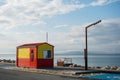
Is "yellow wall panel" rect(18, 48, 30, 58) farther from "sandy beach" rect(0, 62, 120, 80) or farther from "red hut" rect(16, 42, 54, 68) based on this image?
"sandy beach" rect(0, 62, 120, 80)

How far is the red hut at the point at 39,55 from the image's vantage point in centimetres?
4169

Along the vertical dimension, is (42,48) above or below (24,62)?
above

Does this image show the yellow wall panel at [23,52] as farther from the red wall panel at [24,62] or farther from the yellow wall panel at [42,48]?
the yellow wall panel at [42,48]

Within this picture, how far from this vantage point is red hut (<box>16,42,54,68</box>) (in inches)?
1641

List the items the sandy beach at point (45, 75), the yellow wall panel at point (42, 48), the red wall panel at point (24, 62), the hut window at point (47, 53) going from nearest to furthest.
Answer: the sandy beach at point (45, 75), the yellow wall panel at point (42, 48), the hut window at point (47, 53), the red wall panel at point (24, 62)

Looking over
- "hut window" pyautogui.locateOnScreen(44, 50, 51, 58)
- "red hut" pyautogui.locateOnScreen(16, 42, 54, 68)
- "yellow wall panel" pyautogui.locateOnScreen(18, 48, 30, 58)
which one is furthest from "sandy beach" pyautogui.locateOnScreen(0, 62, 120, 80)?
"yellow wall panel" pyautogui.locateOnScreen(18, 48, 30, 58)

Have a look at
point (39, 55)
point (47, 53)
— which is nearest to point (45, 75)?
point (39, 55)

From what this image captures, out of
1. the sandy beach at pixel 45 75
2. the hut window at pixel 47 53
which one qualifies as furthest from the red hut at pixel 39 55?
the sandy beach at pixel 45 75

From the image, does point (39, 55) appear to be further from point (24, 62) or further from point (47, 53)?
point (24, 62)

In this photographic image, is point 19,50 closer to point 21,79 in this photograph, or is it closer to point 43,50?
point 43,50

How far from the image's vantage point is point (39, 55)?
4178cm

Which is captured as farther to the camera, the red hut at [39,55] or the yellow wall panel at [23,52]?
the yellow wall panel at [23,52]

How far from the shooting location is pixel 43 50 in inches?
1667

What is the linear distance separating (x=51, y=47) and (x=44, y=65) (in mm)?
2603
